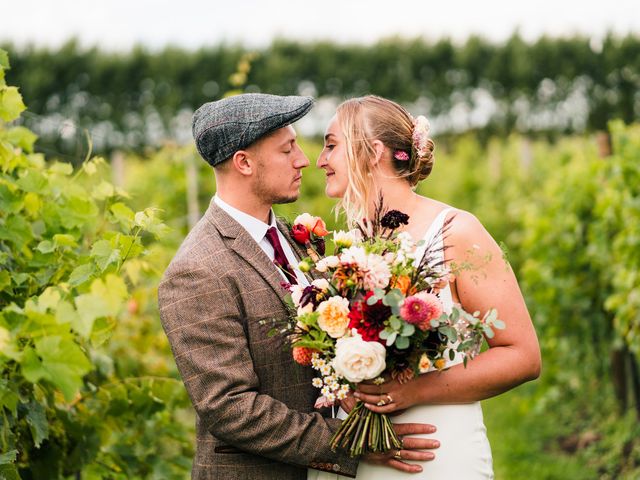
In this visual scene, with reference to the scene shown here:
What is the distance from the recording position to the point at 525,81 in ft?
64.6

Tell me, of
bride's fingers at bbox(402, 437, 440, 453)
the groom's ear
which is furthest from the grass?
the groom's ear

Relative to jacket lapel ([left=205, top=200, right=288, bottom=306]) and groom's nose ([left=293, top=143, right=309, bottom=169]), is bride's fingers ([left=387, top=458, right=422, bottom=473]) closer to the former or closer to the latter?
jacket lapel ([left=205, top=200, right=288, bottom=306])

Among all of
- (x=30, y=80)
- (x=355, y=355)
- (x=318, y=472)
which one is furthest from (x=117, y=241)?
(x=30, y=80)

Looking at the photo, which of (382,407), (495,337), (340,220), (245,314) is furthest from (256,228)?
(340,220)

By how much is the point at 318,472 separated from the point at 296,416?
0.24 meters

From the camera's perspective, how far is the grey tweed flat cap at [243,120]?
2820 millimetres

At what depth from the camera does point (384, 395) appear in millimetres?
2473

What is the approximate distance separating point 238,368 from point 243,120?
35.6 inches

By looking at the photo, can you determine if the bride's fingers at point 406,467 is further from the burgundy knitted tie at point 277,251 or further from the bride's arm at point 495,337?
the burgundy knitted tie at point 277,251

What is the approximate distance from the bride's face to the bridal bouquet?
468mm

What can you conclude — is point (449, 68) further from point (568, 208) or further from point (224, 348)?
point (224, 348)

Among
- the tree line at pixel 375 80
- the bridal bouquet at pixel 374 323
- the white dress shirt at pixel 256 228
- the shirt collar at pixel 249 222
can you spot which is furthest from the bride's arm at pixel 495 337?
the tree line at pixel 375 80

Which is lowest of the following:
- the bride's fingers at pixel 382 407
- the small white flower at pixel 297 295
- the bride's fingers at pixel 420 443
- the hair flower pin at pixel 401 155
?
the bride's fingers at pixel 420 443

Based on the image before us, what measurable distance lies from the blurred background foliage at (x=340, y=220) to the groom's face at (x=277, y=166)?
1.49 feet
